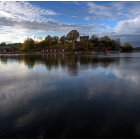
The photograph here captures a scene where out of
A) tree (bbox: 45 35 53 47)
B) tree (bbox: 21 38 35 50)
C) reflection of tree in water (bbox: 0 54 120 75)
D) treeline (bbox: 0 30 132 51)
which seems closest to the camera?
reflection of tree in water (bbox: 0 54 120 75)

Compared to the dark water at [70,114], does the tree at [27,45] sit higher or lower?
higher

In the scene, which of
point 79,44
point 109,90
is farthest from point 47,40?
point 109,90

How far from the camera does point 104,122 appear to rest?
3934 millimetres

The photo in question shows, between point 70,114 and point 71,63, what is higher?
point 71,63

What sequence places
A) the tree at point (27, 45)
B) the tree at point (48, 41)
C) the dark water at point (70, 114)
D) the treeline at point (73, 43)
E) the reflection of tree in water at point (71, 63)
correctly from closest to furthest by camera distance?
the dark water at point (70, 114)
the reflection of tree in water at point (71, 63)
the treeline at point (73, 43)
the tree at point (27, 45)
the tree at point (48, 41)

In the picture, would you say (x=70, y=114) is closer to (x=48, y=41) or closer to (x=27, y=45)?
(x=27, y=45)

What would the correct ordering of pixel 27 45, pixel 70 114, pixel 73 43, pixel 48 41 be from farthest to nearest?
1. pixel 48 41
2. pixel 27 45
3. pixel 73 43
4. pixel 70 114

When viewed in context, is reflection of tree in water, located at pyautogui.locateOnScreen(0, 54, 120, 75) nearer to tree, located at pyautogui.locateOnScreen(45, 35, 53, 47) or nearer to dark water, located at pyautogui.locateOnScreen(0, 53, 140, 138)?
dark water, located at pyautogui.locateOnScreen(0, 53, 140, 138)

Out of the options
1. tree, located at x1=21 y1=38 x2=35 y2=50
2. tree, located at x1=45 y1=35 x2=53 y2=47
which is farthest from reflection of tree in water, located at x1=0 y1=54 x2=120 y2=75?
tree, located at x1=45 y1=35 x2=53 y2=47

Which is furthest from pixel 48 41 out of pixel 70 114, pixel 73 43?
pixel 70 114

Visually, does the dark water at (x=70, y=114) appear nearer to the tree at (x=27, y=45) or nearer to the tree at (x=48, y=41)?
the tree at (x=27, y=45)

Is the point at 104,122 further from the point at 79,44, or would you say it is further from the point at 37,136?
the point at 79,44

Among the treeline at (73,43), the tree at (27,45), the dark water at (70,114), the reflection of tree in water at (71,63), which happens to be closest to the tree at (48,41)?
the treeline at (73,43)

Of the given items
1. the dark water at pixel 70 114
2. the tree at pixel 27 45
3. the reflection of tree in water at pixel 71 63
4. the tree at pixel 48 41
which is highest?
the tree at pixel 48 41
